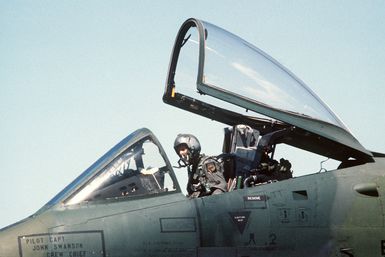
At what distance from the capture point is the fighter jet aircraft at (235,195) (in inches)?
254

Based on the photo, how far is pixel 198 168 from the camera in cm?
824

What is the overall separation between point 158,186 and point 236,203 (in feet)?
3.05

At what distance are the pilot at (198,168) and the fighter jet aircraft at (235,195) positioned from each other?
0.82 ft

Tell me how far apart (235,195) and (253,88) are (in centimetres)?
171

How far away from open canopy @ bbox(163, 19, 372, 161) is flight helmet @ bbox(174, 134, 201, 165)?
82 centimetres

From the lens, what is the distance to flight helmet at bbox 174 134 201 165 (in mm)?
8477

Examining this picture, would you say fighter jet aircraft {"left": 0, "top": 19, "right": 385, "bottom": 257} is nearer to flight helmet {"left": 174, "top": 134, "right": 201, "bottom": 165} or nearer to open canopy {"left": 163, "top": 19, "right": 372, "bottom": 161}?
open canopy {"left": 163, "top": 19, "right": 372, "bottom": 161}

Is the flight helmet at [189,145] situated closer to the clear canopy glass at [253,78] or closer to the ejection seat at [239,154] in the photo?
the ejection seat at [239,154]

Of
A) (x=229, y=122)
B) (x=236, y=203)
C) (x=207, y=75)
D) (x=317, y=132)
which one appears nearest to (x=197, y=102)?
(x=229, y=122)

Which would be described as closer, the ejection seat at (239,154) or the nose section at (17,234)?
the nose section at (17,234)

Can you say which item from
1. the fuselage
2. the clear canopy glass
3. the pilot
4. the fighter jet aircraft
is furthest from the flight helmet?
the fuselage

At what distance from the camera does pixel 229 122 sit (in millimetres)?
9641

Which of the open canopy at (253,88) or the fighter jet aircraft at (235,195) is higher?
the open canopy at (253,88)

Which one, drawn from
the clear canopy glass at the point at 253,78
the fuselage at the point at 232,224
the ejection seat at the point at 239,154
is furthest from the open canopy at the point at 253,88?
the fuselage at the point at 232,224
